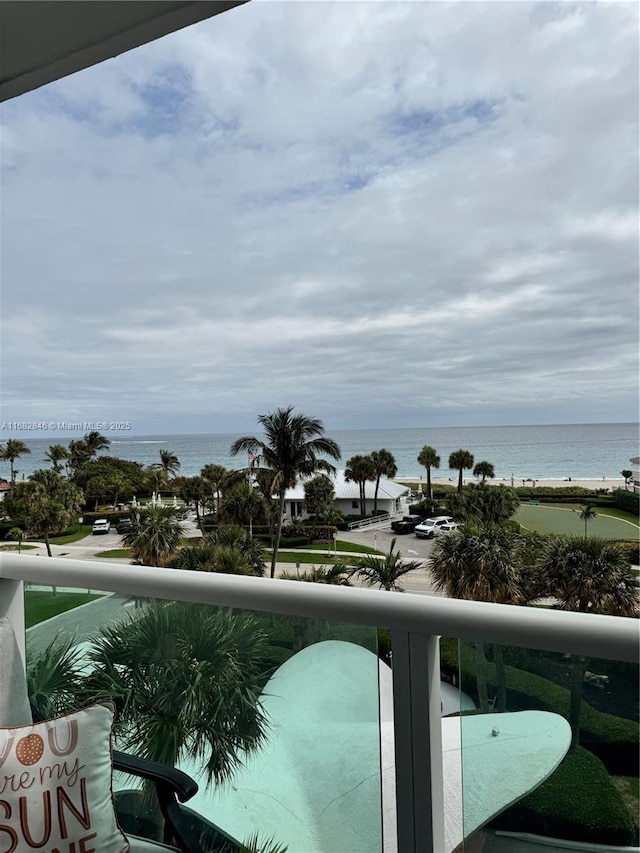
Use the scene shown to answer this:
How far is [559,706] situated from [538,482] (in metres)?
19.0

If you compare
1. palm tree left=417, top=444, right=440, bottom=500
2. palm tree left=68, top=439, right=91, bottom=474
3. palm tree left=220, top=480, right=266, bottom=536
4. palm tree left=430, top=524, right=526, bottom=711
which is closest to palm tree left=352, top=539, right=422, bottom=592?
palm tree left=430, top=524, right=526, bottom=711

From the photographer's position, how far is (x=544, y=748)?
1.11m

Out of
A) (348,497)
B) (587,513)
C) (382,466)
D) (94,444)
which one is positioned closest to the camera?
(587,513)

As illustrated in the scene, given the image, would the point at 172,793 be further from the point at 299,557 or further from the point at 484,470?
the point at 484,470

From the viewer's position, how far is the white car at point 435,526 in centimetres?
1770

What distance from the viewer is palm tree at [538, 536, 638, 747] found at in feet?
45.4

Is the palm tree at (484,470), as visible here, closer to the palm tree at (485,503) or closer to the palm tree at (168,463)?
the palm tree at (485,503)

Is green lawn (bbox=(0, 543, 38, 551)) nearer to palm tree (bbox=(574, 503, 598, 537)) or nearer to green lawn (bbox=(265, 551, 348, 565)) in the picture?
green lawn (bbox=(265, 551, 348, 565))

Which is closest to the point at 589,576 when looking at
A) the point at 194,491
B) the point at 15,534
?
the point at 194,491

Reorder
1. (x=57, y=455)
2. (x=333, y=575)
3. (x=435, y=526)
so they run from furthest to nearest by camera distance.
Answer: (x=57, y=455), (x=435, y=526), (x=333, y=575)

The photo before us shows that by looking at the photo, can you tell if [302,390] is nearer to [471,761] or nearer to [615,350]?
[615,350]

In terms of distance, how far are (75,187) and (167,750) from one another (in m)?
20.6

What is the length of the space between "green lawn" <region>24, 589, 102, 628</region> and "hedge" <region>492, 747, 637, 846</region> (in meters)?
1.07

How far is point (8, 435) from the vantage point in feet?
48.6
